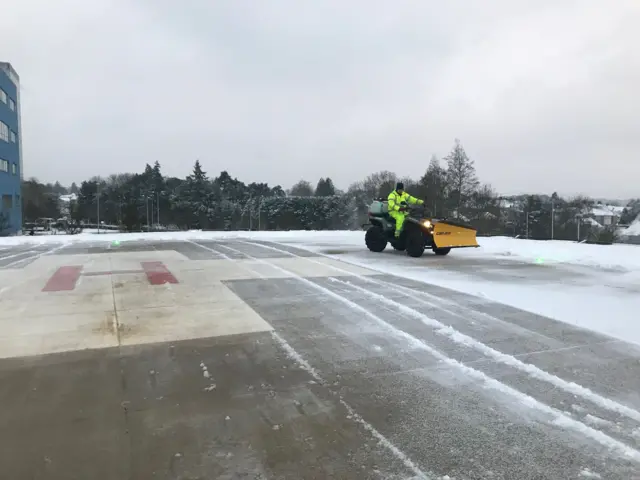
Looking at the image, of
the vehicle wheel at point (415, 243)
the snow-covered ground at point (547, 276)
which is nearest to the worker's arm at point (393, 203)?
the vehicle wheel at point (415, 243)

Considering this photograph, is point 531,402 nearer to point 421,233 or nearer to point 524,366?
point 524,366

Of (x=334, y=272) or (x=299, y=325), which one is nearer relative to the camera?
(x=299, y=325)

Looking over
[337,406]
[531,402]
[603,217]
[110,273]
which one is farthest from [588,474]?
[603,217]

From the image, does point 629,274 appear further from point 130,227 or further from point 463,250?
point 130,227

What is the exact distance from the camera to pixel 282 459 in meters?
2.46

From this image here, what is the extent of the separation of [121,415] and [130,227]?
128 ft

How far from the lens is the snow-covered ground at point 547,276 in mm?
5535

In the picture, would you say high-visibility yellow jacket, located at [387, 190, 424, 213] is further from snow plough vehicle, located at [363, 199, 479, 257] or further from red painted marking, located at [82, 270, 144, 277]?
red painted marking, located at [82, 270, 144, 277]

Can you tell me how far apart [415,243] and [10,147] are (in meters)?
41.9

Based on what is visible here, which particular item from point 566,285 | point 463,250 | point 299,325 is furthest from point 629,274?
point 299,325

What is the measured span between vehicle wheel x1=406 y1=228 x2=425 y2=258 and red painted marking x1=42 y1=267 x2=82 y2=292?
7.33m

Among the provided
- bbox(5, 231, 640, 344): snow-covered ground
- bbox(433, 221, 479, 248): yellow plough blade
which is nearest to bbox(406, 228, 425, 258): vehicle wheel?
bbox(5, 231, 640, 344): snow-covered ground

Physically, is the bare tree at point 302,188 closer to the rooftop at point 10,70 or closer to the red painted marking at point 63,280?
the rooftop at point 10,70

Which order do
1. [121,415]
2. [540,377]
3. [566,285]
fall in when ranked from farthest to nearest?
[566,285]
[540,377]
[121,415]
